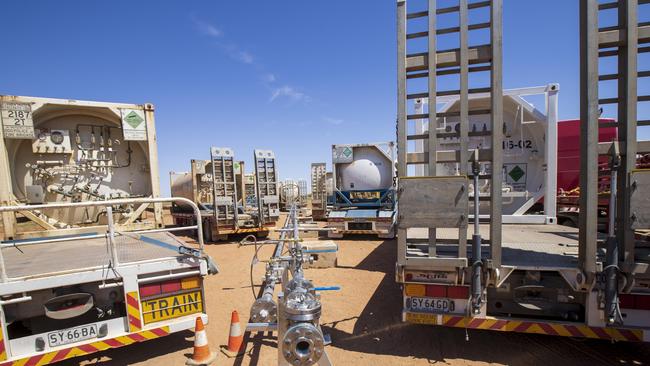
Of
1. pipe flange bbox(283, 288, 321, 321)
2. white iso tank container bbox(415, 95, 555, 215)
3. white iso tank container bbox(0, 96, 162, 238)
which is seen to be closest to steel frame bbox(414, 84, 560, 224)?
white iso tank container bbox(415, 95, 555, 215)

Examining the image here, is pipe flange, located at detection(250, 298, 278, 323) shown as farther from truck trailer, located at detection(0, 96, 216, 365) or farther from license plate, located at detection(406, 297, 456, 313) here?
license plate, located at detection(406, 297, 456, 313)

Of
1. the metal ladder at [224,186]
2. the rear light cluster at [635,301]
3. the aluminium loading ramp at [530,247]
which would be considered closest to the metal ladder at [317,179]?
the metal ladder at [224,186]

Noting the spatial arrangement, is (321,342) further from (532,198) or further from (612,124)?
(532,198)

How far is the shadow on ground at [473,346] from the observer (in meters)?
3.21

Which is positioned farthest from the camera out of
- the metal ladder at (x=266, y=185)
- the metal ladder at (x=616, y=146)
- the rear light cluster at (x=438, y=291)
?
the metal ladder at (x=266, y=185)

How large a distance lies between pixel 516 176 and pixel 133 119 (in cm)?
716

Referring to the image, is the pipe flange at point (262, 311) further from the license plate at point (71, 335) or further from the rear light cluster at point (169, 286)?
the license plate at point (71, 335)

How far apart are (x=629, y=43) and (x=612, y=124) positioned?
69 cm

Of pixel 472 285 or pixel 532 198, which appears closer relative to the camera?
pixel 472 285

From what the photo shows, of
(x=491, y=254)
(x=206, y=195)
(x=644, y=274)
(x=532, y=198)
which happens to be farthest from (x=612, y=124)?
(x=206, y=195)

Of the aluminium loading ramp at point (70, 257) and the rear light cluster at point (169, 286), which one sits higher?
the aluminium loading ramp at point (70, 257)

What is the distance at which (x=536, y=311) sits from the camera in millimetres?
3256

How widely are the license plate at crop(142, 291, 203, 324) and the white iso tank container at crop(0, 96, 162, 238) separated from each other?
2469mm

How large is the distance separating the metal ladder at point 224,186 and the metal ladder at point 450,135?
865 cm
